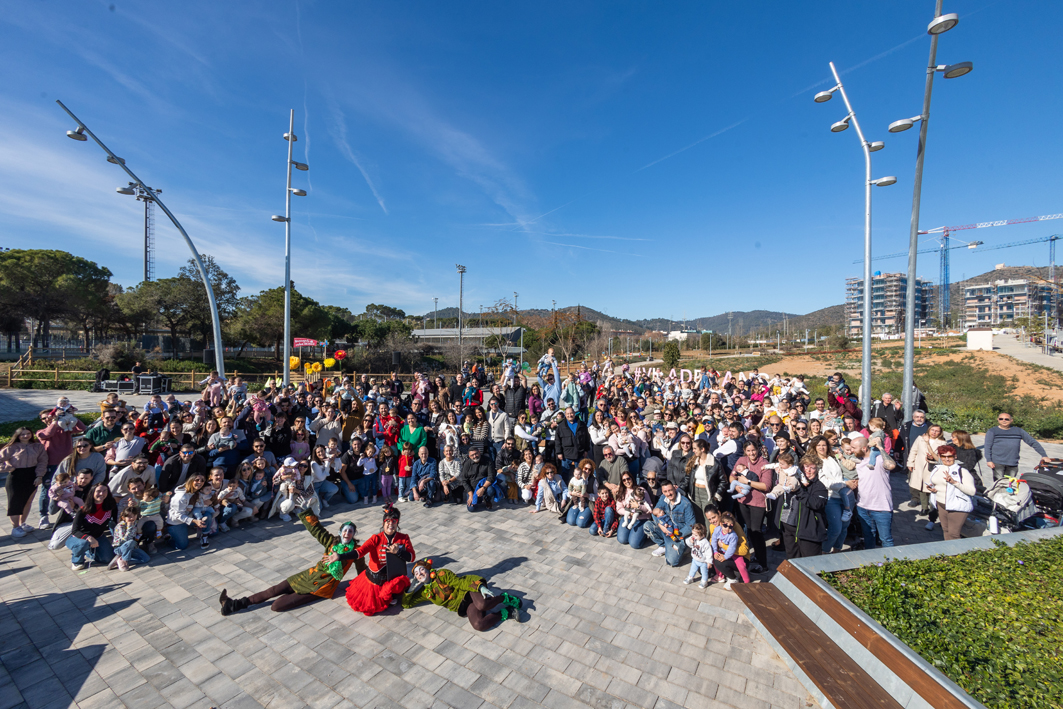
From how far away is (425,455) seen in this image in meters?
7.89

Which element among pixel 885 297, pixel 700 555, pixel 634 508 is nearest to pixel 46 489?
pixel 634 508

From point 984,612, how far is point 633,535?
11.6ft

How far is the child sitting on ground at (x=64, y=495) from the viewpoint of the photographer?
580cm

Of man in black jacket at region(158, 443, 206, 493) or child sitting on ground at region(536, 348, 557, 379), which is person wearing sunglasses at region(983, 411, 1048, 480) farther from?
man in black jacket at region(158, 443, 206, 493)

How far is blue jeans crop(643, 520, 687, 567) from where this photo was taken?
5.65 m

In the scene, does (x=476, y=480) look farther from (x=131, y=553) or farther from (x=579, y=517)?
(x=131, y=553)

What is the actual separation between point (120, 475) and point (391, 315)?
89.9 metres

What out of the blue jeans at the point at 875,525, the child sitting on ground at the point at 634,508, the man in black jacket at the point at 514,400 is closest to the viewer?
the blue jeans at the point at 875,525

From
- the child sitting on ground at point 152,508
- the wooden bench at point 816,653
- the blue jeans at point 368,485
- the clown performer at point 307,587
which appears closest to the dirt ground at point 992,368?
the wooden bench at point 816,653

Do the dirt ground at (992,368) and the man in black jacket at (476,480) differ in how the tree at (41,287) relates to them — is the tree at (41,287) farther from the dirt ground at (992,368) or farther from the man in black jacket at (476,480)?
the dirt ground at (992,368)

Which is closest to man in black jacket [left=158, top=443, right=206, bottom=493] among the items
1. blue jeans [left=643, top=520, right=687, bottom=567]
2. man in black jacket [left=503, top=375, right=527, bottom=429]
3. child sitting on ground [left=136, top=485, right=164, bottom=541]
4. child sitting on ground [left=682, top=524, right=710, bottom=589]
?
child sitting on ground [left=136, top=485, right=164, bottom=541]

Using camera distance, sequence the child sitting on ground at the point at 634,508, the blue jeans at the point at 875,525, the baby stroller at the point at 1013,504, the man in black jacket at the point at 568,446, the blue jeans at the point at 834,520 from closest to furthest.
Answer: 1. the blue jeans at the point at 875,525
2. the blue jeans at the point at 834,520
3. the baby stroller at the point at 1013,504
4. the child sitting on ground at the point at 634,508
5. the man in black jacket at the point at 568,446

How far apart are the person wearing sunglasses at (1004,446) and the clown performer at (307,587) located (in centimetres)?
980

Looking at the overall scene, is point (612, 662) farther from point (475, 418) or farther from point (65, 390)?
point (65, 390)
